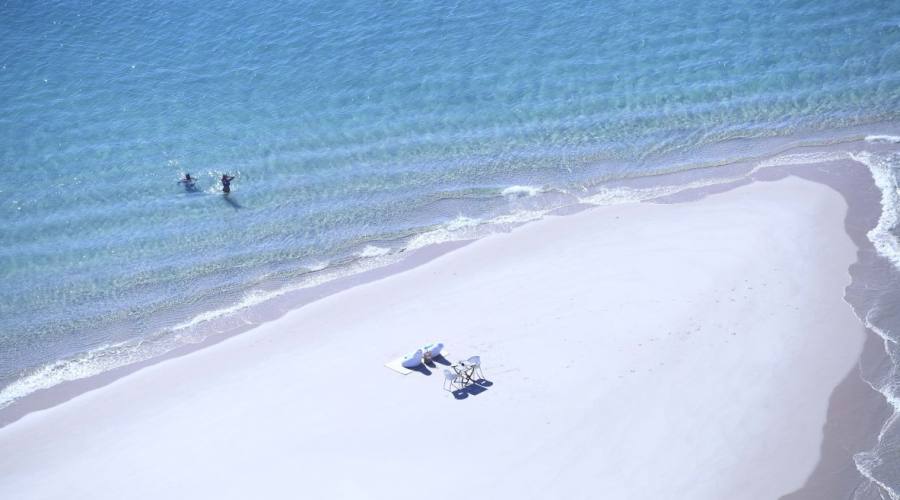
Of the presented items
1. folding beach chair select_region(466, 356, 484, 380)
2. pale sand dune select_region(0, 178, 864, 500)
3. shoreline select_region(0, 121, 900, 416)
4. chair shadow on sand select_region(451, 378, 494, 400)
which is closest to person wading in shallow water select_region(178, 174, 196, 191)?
shoreline select_region(0, 121, 900, 416)

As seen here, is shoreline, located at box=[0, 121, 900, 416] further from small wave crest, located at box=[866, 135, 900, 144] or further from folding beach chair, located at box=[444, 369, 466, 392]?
folding beach chair, located at box=[444, 369, 466, 392]

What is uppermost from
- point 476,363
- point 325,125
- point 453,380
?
point 325,125

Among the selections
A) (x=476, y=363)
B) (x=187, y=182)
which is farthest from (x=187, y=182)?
(x=476, y=363)

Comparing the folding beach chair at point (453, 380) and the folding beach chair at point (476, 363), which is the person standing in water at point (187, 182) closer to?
the folding beach chair at point (453, 380)

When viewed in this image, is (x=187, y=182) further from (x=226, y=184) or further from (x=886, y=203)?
(x=886, y=203)

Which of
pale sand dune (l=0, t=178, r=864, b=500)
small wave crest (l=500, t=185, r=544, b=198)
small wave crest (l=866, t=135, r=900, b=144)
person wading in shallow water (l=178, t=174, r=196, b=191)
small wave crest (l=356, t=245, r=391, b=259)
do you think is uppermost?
small wave crest (l=866, t=135, r=900, b=144)

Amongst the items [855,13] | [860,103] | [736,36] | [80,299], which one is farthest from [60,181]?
[855,13]
